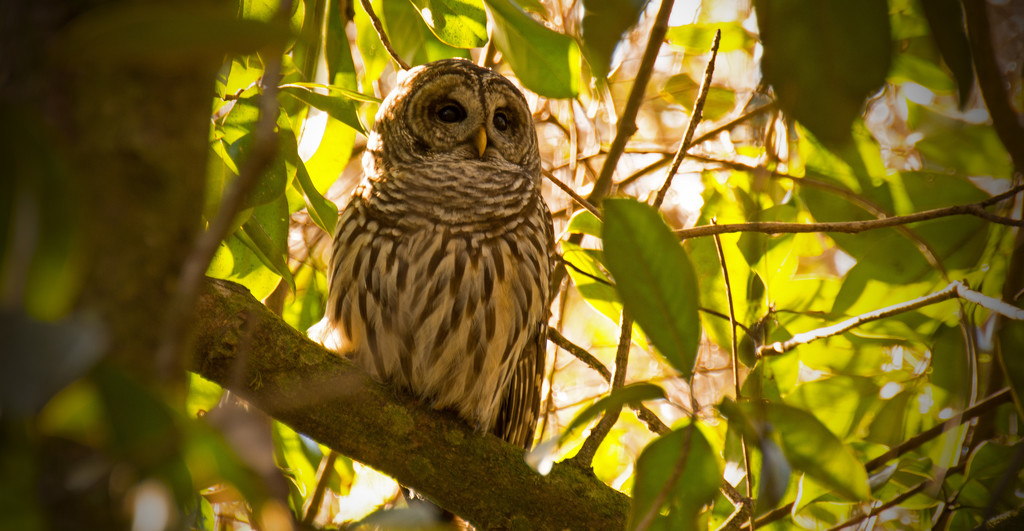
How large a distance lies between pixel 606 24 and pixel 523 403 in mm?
2290

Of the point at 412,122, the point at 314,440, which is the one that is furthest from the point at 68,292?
the point at 412,122

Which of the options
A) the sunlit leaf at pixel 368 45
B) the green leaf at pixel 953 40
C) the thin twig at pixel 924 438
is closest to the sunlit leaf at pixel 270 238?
the sunlit leaf at pixel 368 45

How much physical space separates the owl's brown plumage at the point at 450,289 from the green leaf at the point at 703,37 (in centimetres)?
72

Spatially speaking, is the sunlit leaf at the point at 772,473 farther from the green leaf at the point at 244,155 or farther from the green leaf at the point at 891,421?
the green leaf at the point at 891,421

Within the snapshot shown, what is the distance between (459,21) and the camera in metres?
1.97

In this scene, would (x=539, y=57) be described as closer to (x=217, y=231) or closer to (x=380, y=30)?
(x=380, y=30)

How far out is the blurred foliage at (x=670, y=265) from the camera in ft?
1.42

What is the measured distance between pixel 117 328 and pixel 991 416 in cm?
184

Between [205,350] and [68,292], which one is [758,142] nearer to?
[68,292]

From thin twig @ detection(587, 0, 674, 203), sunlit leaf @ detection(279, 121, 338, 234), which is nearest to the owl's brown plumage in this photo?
thin twig @ detection(587, 0, 674, 203)

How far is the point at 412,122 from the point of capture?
305 cm

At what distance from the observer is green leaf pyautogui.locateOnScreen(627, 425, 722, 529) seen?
92cm

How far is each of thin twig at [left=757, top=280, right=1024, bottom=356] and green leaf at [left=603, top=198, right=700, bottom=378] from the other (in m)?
0.63

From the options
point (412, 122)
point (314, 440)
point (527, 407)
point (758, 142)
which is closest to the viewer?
point (758, 142)
